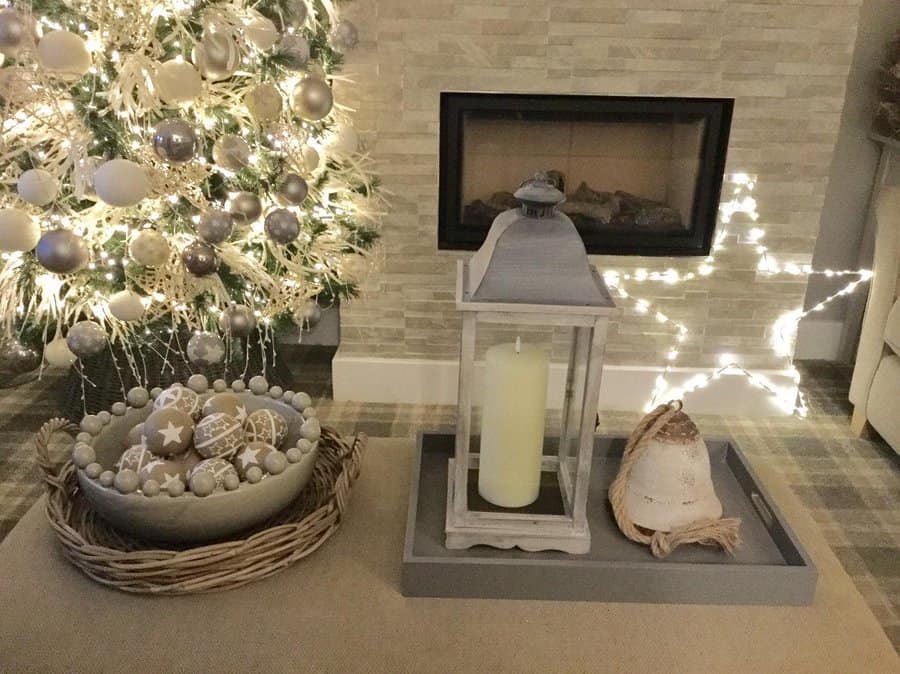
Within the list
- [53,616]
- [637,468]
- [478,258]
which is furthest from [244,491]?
[637,468]

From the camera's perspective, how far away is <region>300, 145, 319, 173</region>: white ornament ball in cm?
181

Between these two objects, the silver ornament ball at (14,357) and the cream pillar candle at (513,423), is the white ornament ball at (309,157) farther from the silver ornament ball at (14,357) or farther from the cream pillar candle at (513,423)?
the cream pillar candle at (513,423)

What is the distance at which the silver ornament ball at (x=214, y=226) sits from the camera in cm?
154

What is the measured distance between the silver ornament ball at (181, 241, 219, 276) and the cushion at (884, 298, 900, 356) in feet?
5.93

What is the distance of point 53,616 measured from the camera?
99 cm

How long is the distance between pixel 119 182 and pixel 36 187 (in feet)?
0.51

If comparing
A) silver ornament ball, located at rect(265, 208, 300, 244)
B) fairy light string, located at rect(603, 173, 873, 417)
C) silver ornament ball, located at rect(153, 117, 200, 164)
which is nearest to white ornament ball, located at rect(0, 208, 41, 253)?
silver ornament ball, located at rect(153, 117, 200, 164)

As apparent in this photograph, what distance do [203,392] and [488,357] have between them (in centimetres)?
49

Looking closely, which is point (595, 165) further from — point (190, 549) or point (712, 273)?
point (190, 549)

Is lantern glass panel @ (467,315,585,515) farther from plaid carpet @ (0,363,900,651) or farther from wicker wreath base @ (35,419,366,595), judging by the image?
plaid carpet @ (0,363,900,651)

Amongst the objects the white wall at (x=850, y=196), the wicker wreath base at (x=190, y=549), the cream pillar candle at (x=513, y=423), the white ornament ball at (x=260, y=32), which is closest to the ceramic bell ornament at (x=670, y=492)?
the cream pillar candle at (x=513, y=423)

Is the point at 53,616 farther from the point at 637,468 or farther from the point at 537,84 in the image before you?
the point at 537,84

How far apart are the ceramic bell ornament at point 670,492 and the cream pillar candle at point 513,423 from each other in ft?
0.45

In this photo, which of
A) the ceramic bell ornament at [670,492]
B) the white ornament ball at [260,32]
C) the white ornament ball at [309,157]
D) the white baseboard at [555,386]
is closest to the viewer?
the ceramic bell ornament at [670,492]
